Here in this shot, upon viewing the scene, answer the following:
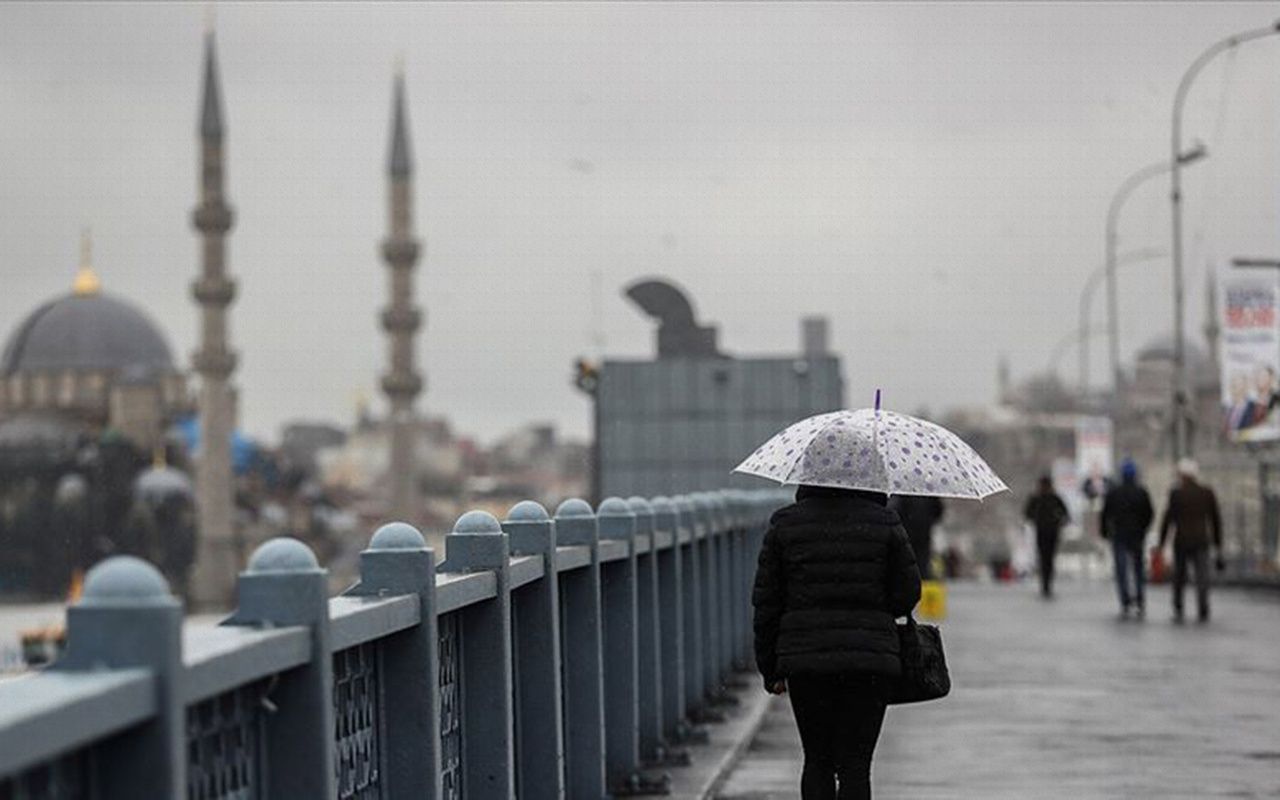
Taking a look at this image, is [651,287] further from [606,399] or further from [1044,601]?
[1044,601]

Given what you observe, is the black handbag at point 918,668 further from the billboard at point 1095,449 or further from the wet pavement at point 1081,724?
the billboard at point 1095,449

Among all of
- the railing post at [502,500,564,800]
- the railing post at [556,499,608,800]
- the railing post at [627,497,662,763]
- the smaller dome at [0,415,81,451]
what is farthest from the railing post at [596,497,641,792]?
the smaller dome at [0,415,81,451]

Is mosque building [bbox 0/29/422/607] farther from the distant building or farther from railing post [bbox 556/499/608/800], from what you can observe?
railing post [bbox 556/499/608/800]

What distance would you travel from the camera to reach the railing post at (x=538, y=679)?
10.1 meters

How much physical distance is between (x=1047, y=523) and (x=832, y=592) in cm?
2954

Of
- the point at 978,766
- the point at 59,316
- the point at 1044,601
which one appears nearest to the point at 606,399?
the point at 1044,601

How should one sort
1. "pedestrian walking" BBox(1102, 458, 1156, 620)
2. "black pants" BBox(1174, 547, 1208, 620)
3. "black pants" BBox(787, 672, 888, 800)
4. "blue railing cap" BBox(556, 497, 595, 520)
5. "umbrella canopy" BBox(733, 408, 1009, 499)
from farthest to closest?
"pedestrian walking" BBox(1102, 458, 1156, 620)
"black pants" BBox(1174, 547, 1208, 620)
"blue railing cap" BBox(556, 497, 595, 520)
"umbrella canopy" BBox(733, 408, 1009, 499)
"black pants" BBox(787, 672, 888, 800)

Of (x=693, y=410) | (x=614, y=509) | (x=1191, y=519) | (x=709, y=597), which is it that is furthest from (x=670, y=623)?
(x=693, y=410)

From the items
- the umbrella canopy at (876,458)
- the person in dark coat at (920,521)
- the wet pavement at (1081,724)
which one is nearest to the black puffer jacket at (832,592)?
the umbrella canopy at (876,458)

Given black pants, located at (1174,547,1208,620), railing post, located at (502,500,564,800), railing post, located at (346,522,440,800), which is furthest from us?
black pants, located at (1174,547,1208,620)

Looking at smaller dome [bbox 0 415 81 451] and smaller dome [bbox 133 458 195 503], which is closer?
smaller dome [bbox 133 458 195 503]

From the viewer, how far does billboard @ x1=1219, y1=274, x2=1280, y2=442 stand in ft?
119

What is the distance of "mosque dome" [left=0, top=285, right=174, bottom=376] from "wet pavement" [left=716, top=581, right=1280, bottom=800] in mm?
173338

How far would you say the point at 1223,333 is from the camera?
37.0m
